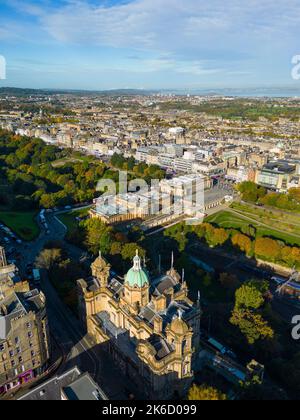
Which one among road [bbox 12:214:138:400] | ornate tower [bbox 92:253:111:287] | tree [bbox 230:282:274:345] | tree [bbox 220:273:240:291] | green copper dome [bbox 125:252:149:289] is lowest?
road [bbox 12:214:138:400]

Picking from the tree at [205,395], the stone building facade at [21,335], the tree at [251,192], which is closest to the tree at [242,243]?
the tree at [251,192]

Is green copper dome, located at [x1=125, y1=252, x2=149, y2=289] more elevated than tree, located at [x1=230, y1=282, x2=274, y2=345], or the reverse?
green copper dome, located at [x1=125, y1=252, x2=149, y2=289]

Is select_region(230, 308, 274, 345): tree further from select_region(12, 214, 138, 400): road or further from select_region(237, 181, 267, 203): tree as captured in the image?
select_region(237, 181, 267, 203): tree

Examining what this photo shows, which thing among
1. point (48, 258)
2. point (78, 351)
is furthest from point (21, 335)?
point (48, 258)

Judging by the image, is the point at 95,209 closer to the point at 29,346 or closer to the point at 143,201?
the point at 143,201

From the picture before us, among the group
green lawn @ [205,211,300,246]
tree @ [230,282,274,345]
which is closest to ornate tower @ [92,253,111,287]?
tree @ [230,282,274,345]

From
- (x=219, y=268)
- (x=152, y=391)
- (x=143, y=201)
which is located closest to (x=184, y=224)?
(x=143, y=201)

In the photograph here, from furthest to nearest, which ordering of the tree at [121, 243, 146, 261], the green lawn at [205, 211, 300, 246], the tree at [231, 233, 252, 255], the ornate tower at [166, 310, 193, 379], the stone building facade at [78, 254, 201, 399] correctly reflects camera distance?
the green lawn at [205, 211, 300, 246], the tree at [231, 233, 252, 255], the tree at [121, 243, 146, 261], the stone building facade at [78, 254, 201, 399], the ornate tower at [166, 310, 193, 379]

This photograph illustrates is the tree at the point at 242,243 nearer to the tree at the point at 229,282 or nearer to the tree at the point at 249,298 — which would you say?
the tree at the point at 229,282
